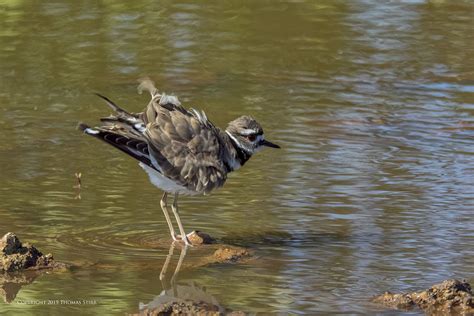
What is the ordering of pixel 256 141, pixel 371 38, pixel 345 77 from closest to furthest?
pixel 256 141 < pixel 345 77 < pixel 371 38

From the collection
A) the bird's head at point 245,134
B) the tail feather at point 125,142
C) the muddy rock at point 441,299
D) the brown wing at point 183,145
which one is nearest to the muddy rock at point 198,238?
the brown wing at point 183,145

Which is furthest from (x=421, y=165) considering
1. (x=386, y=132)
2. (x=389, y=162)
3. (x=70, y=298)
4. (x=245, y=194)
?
(x=70, y=298)

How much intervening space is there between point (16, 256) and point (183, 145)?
6.71 ft

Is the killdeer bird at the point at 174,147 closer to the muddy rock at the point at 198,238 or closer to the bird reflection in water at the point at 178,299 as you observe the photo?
the muddy rock at the point at 198,238

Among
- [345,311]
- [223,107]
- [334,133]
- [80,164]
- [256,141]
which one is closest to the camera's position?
[345,311]

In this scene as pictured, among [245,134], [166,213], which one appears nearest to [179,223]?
[166,213]

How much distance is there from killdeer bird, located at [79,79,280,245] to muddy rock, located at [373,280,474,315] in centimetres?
226

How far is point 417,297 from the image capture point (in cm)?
862

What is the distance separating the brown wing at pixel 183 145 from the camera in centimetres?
1044

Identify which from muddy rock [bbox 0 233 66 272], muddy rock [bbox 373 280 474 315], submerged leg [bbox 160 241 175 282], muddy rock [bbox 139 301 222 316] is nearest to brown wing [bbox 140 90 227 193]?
submerged leg [bbox 160 241 175 282]

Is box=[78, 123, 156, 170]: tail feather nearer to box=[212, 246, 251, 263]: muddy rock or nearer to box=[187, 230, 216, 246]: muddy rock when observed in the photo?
box=[187, 230, 216, 246]: muddy rock

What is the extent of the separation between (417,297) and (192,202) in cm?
356

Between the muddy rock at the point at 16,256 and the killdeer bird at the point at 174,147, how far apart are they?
4.32 ft

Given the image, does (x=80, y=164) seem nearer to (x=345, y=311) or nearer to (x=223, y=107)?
(x=223, y=107)
